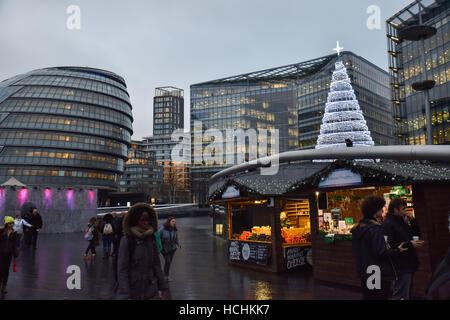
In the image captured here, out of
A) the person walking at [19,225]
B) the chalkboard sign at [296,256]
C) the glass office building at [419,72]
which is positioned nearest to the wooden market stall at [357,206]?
the chalkboard sign at [296,256]

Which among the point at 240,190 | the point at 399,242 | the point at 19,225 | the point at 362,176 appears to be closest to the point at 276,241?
the point at 240,190

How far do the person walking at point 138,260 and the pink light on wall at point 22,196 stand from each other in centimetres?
2922

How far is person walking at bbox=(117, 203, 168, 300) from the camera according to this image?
16.3 feet

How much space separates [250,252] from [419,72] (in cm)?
5454

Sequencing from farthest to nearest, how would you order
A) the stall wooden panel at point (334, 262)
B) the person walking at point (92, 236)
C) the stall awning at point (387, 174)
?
1. the person walking at point (92, 236)
2. the stall wooden panel at point (334, 262)
3. the stall awning at point (387, 174)

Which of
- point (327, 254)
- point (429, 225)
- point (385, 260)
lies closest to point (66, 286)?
point (327, 254)

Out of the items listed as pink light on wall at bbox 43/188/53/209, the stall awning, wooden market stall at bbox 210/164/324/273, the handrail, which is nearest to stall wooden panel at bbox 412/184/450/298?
the stall awning

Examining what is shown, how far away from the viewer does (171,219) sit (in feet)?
35.2

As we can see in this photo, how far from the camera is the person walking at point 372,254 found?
16.1ft

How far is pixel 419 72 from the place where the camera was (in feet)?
181

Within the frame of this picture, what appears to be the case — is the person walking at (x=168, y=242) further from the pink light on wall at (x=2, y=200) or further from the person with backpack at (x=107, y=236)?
the pink light on wall at (x=2, y=200)

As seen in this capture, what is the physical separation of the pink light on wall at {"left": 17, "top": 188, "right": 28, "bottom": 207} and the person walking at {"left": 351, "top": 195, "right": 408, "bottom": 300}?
31.2 metres

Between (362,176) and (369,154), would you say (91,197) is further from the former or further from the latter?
(362,176)
